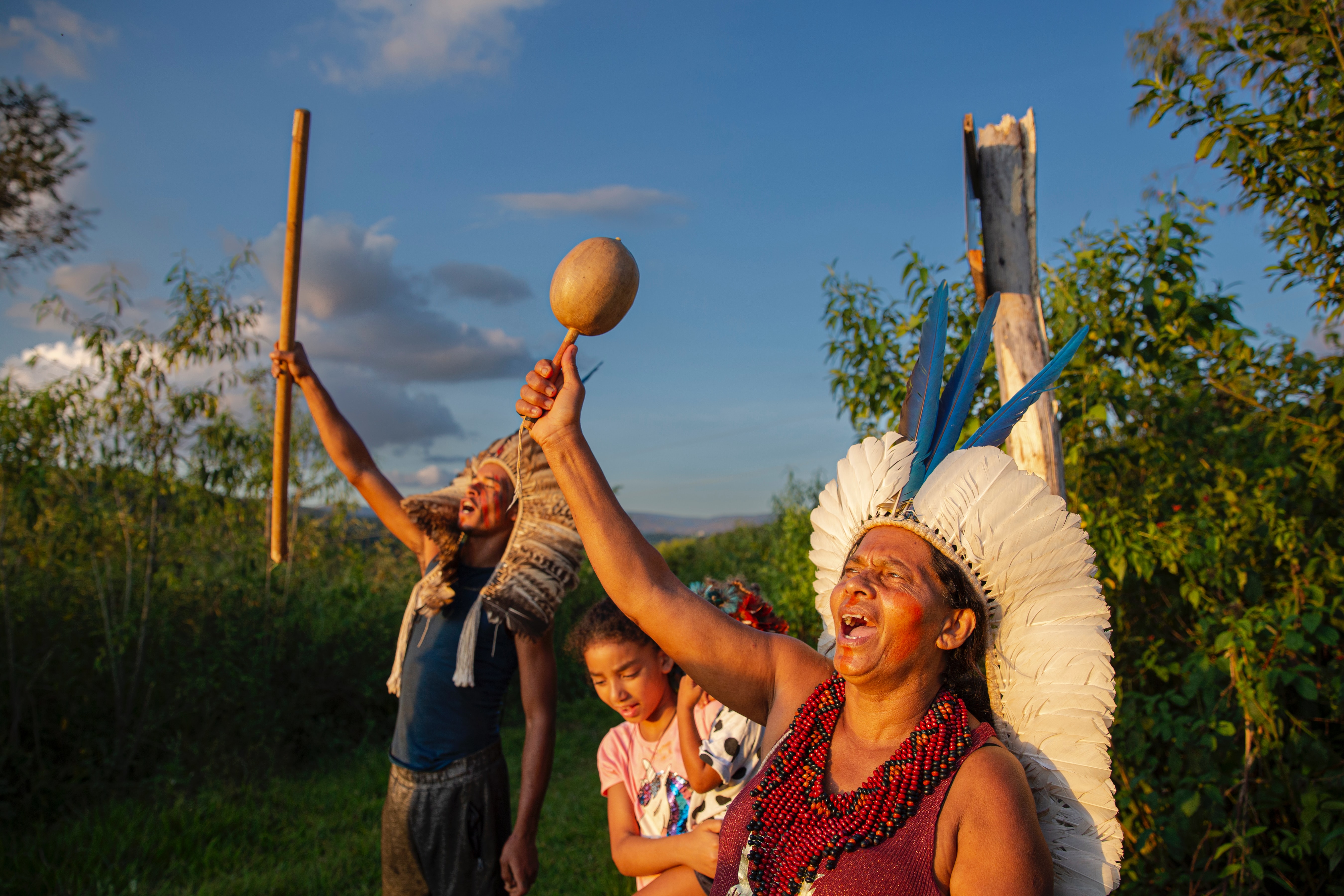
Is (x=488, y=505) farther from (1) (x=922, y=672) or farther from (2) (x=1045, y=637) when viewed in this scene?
(2) (x=1045, y=637)

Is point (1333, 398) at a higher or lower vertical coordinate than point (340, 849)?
higher

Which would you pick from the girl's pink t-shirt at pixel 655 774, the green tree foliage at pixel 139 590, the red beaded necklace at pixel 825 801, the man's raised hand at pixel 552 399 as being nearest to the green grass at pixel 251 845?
the green tree foliage at pixel 139 590

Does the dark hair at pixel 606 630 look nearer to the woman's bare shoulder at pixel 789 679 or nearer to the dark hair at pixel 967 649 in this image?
the woman's bare shoulder at pixel 789 679

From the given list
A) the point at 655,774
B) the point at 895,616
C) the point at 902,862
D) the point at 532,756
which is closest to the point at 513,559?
the point at 532,756

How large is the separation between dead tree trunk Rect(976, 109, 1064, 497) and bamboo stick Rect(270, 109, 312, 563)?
98.1 inches

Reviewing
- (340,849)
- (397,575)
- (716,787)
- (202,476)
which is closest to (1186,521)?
(716,787)

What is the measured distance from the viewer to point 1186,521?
3.54 meters

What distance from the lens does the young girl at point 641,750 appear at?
2447 millimetres

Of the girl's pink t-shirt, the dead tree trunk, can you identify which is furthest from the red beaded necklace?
the dead tree trunk

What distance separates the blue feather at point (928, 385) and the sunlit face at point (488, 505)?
5.57ft

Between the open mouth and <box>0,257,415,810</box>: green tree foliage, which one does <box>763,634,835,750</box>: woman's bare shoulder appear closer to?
the open mouth

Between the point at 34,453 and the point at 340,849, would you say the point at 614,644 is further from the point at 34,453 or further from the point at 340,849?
the point at 34,453

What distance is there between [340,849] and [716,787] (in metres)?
3.94

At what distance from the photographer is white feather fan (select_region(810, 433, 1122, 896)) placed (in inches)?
62.1
